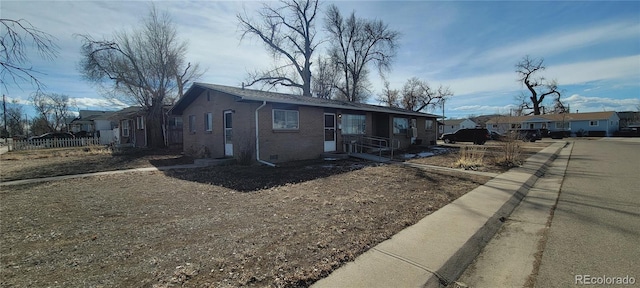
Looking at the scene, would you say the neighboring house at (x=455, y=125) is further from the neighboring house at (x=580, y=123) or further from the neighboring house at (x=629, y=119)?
the neighboring house at (x=629, y=119)

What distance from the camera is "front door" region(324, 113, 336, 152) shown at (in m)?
14.8

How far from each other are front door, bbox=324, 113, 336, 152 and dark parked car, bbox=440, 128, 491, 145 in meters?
18.3

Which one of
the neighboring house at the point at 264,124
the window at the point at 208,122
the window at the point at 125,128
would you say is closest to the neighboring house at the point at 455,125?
the neighboring house at the point at 264,124

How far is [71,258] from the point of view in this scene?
11.1ft

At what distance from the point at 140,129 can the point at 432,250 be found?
2763cm

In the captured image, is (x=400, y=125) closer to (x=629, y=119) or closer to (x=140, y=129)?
(x=140, y=129)

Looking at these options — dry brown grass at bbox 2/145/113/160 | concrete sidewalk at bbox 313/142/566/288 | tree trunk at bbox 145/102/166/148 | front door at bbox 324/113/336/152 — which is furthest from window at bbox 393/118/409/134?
dry brown grass at bbox 2/145/113/160

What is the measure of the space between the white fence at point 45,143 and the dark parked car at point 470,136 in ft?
118

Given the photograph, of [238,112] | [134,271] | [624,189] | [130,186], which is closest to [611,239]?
[624,189]

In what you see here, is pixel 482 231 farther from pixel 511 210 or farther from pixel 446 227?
pixel 511 210

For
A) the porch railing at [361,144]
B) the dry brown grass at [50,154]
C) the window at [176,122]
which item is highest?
the window at [176,122]

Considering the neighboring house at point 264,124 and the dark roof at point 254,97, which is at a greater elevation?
the dark roof at point 254,97

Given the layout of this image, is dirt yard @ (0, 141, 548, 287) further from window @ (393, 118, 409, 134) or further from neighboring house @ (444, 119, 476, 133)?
neighboring house @ (444, 119, 476, 133)
